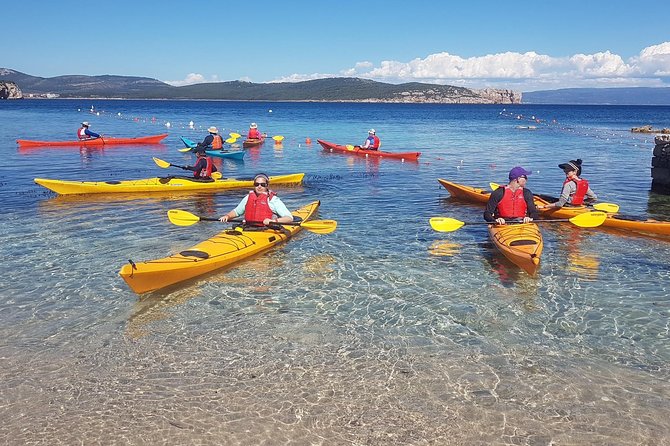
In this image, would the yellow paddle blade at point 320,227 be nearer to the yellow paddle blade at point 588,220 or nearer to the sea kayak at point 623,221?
the yellow paddle blade at point 588,220

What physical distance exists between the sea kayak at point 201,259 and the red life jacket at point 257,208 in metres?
0.28

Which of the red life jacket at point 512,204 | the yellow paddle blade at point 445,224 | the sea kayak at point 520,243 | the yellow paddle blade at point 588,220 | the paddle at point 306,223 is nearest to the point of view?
the sea kayak at point 520,243

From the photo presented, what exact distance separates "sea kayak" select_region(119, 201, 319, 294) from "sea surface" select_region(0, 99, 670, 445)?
0.79 ft

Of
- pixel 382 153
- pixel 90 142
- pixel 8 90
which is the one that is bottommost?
pixel 382 153

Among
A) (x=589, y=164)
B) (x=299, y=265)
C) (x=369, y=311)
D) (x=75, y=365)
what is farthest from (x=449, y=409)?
(x=589, y=164)

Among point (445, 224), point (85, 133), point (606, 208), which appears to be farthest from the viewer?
point (85, 133)

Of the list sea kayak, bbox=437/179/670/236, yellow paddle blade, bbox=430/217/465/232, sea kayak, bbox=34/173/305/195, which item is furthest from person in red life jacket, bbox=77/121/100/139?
sea kayak, bbox=437/179/670/236

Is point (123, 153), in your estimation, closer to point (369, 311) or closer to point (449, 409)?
point (369, 311)

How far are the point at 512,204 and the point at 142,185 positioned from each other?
1149 cm

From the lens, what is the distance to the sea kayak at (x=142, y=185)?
1683cm

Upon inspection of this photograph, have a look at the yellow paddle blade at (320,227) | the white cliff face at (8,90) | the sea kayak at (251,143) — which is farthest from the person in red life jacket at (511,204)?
the white cliff face at (8,90)

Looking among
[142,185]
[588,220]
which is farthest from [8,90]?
[588,220]

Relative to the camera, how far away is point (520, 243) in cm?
1013

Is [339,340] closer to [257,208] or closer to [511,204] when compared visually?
[257,208]
